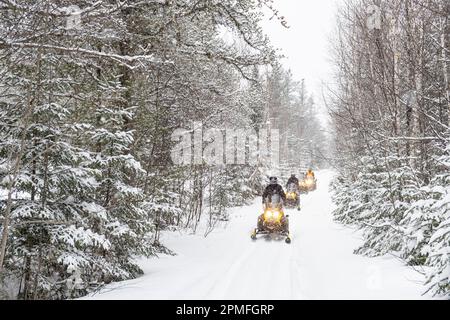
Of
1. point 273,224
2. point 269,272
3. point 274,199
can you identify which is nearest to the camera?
point 269,272

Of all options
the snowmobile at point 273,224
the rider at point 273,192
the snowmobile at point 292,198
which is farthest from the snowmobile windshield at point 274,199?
the snowmobile at point 292,198

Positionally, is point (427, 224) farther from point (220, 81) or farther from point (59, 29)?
point (220, 81)

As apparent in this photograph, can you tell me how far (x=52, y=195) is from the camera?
6.65 m

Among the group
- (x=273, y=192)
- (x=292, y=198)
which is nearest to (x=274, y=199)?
(x=273, y=192)

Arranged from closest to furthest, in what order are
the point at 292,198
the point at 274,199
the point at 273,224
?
the point at 273,224 → the point at 274,199 → the point at 292,198

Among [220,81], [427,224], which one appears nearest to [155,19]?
[220,81]

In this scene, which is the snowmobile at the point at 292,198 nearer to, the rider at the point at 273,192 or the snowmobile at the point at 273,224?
the rider at the point at 273,192

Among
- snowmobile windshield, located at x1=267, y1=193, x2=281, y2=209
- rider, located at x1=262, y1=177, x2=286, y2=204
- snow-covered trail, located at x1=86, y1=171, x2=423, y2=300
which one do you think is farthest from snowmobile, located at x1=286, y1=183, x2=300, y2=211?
snowmobile windshield, located at x1=267, y1=193, x2=281, y2=209

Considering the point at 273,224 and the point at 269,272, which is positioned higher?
the point at 273,224

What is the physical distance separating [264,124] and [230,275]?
20.7m

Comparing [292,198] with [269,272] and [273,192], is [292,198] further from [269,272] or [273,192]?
[269,272]

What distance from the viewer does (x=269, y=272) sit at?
834 centimetres

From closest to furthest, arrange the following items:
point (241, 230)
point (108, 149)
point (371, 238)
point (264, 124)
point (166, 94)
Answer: point (108, 149) → point (371, 238) → point (166, 94) → point (241, 230) → point (264, 124)

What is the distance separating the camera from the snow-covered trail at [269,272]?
647 centimetres
